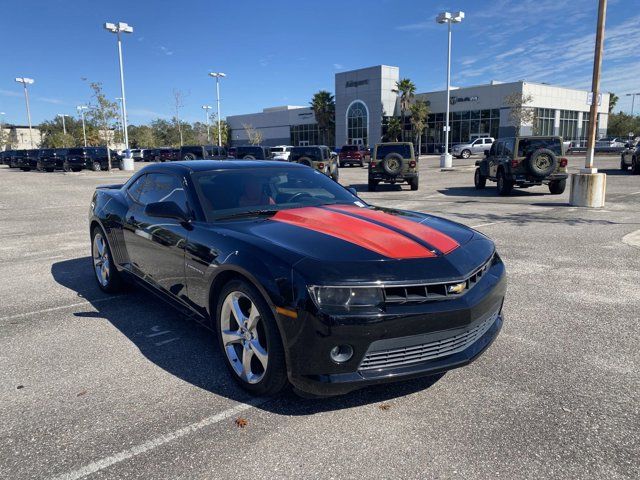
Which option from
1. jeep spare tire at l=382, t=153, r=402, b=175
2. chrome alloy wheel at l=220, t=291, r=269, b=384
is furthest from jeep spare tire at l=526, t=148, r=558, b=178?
chrome alloy wheel at l=220, t=291, r=269, b=384

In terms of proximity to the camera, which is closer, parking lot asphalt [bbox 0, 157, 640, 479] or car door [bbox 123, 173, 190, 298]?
parking lot asphalt [bbox 0, 157, 640, 479]

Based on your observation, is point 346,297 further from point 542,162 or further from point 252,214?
point 542,162

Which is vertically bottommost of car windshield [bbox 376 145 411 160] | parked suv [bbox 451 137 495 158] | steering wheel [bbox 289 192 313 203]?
steering wheel [bbox 289 192 313 203]

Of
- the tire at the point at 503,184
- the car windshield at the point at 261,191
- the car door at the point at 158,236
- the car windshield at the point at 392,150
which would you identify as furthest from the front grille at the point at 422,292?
the car windshield at the point at 392,150

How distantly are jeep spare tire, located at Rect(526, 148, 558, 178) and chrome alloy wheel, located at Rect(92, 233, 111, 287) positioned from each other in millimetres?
12664

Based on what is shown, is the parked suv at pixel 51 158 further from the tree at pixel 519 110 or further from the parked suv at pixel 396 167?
the tree at pixel 519 110

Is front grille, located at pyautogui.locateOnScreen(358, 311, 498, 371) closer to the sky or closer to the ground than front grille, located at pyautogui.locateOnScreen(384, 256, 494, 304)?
closer to the ground

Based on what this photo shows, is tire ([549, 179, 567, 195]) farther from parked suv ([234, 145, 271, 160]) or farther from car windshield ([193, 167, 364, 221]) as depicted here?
parked suv ([234, 145, 271, 160])

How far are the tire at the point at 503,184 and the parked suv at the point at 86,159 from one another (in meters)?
31.8

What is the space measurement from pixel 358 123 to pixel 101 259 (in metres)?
61.9

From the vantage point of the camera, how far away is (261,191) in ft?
13.1

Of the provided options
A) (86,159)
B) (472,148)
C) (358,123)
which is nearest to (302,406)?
(86,159)

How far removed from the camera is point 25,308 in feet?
16.1

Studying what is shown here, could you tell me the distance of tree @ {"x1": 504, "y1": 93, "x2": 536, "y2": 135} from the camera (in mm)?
48938
